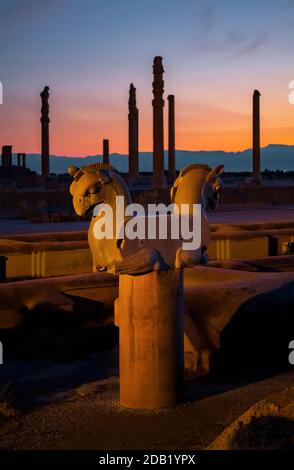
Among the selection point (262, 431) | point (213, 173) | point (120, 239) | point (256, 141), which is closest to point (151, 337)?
point (120, 239)

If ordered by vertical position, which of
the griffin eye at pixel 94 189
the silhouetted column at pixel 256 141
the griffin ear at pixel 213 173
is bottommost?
the griffin eye at pixel 94 189

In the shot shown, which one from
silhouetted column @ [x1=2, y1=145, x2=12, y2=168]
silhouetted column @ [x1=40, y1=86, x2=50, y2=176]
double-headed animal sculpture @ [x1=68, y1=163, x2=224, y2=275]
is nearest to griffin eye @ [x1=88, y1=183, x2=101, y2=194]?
double-headed animal sculpture @ [x1=68, y1=163, x2=224, y2=275]

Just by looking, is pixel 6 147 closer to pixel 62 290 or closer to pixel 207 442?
pixel 62 290

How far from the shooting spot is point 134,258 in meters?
5.15

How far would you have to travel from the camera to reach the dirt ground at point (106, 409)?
471 centimetres

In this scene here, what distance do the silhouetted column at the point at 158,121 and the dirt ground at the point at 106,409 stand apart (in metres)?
23.7

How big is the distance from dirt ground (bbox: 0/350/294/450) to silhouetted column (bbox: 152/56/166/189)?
2369 centimetres

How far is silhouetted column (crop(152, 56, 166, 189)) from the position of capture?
29.5 meters

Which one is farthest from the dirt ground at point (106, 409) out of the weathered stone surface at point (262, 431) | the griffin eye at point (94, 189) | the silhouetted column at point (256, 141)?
the silhouetted column at point (256, 141)

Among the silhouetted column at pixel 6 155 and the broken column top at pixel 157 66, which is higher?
the broken column top at pixel 157 66

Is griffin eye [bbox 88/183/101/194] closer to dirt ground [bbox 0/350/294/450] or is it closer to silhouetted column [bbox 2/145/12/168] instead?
dirt ground [bbox 0/350/294/450]

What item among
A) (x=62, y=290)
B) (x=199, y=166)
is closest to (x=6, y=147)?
(x=62, y=290)

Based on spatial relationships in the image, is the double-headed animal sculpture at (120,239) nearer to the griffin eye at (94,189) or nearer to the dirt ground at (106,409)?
the griffin eye at (94,189)
